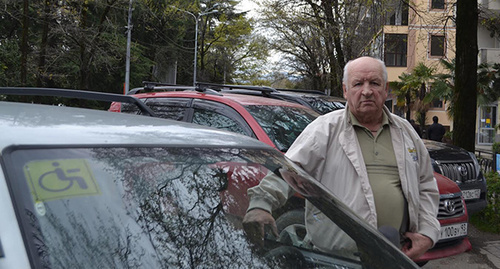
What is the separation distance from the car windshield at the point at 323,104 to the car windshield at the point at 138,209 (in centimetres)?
569

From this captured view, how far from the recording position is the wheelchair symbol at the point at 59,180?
126 centimetres

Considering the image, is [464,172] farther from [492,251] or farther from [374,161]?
[374,161]

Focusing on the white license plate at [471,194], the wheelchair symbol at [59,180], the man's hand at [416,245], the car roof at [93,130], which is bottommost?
the white license plate at [471,194]

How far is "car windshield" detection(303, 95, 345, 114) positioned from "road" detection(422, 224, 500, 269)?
2481 mm

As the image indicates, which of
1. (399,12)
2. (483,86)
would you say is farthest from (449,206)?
(483,86)

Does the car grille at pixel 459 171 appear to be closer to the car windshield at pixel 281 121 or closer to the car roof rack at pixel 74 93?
the car windshield at pixel 281 121

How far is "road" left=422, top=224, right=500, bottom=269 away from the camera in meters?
5.68

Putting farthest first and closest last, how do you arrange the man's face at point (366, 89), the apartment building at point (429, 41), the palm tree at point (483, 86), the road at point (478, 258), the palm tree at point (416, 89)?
the palm tree at point (416, 89) → the palm tree at point (483, 86) → the apartment building at point (429, 41) → the road at point (478, 258) → the man's face at point (366, 89)

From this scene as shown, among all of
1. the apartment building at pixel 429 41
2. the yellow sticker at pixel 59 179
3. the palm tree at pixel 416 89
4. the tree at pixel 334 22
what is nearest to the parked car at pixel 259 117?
the yellow sticker at pixel 59 179

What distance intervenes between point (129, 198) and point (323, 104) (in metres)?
6.34

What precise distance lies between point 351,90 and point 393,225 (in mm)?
684

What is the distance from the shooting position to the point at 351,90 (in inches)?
104

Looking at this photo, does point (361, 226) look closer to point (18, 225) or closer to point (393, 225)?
point (393, 225)

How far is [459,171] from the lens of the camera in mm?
6539
